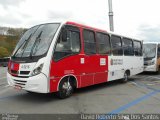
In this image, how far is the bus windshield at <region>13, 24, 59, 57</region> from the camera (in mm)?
8133

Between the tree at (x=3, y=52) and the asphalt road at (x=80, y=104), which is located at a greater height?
the tree at (x=3, y=52)

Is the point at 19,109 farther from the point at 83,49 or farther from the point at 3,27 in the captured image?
the point at 3,27

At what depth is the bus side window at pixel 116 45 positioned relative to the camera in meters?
12.3

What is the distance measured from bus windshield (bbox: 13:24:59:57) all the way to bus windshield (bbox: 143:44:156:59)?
1283 cm

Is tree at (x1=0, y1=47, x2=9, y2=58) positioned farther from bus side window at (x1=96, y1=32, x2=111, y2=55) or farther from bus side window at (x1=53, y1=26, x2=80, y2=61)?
bus side window at (x1=53, y1=26, x2=80, y2=61)

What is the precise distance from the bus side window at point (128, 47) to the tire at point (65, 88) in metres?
5.73

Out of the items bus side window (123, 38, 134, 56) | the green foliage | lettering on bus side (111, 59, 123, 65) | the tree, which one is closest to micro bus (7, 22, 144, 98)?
lettering on bus side (111, 59, 123, 65)

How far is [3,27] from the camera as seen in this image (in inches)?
3022

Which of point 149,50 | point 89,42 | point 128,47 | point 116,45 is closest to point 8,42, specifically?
point 149,50

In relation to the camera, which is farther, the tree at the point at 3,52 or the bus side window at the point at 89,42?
the tree at the point at 3,52

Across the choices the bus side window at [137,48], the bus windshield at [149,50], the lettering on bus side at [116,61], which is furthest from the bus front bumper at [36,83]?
the bus windshield at [149,50]

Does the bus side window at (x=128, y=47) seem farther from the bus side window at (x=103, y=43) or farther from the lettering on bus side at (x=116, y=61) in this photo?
the bus side window at (x=103, y=43)

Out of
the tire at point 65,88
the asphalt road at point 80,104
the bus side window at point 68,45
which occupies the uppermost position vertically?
the bus side window at point 68,45

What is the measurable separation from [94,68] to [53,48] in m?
2.96
